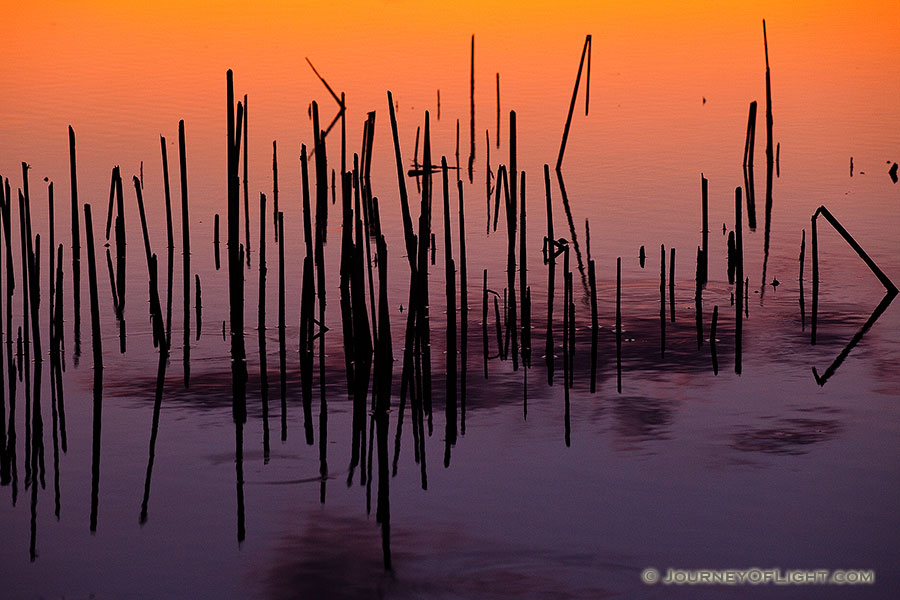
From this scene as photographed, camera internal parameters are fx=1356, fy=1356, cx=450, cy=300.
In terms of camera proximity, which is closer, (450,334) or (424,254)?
(424,254)

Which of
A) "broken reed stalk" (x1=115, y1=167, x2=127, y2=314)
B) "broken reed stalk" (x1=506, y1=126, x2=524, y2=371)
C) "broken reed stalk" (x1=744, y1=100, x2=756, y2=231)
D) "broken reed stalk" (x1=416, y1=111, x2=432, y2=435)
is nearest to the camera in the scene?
"broken reed stalk" (x1=416, y1=111, x2=432, y2=435)

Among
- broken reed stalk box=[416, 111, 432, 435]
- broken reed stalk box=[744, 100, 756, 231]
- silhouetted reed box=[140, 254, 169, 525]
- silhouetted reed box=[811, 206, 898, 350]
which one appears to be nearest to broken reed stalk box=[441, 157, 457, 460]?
broken reed stalk box=[416, 111, 432, 435]

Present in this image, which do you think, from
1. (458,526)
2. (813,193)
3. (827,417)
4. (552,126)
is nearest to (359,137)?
(552,126)

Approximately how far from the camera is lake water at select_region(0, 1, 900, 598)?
4039 millimetres

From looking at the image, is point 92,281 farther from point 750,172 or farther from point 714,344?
point 750,172

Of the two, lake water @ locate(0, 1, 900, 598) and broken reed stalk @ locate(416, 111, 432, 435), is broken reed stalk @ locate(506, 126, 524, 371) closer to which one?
lake water @ locate(0, 1, 900, 598)

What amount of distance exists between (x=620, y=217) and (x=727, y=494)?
4698 mm

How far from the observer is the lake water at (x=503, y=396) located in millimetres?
4039

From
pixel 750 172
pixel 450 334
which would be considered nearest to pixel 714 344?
pixel 450 334

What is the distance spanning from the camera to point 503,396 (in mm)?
5418

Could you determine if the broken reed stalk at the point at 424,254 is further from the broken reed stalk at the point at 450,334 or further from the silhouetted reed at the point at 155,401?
the silhouetted reed at the point at 155,401

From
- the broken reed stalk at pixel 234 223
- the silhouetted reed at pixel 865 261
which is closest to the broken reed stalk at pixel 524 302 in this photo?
the silhouetted reed at pixel 865 261

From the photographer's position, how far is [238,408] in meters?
4.38

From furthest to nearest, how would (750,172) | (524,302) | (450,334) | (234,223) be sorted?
(750,172) → (524,302) → (450,334) → (234,223)
